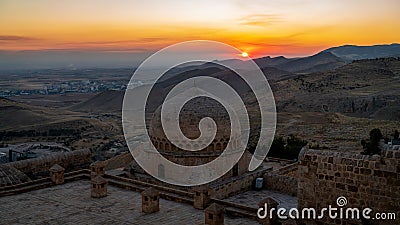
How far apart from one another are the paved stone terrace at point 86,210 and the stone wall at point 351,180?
74.2 inches

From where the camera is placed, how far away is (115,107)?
319 feet

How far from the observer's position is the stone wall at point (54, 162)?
52.1 feet

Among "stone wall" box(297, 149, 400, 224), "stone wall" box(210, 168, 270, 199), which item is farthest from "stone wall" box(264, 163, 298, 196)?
"stone wall" box(297, 149, 400, 224)

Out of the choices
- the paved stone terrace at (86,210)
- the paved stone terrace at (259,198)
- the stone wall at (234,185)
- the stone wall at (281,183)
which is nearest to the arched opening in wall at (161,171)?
the stone wall at (234,185)

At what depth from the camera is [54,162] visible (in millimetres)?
16609

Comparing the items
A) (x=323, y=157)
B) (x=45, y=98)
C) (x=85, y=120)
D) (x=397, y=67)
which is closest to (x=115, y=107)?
(x=85, y=120)

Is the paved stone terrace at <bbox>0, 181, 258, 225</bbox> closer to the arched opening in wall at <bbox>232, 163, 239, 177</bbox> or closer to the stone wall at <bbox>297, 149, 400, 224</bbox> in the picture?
the stone wall at <bbox>297, 149, 400, 224</bbox>

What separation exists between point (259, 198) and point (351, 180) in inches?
307

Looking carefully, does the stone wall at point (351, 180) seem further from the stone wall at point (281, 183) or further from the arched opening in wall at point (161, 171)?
the arched opening in wall at point (161, 171)

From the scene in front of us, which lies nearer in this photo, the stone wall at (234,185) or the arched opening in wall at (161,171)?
the stone wall at (234,185)

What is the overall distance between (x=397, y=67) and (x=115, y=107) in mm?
58370

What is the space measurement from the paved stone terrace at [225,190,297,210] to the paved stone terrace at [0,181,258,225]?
4321 mm

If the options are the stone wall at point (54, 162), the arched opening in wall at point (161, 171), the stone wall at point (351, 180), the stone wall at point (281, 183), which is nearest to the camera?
the stone wall at point (351, 180)

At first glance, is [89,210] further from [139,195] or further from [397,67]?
[397,67]
